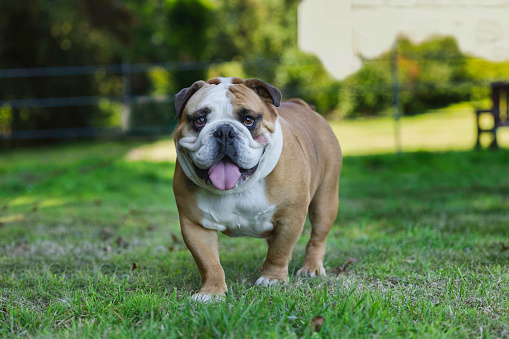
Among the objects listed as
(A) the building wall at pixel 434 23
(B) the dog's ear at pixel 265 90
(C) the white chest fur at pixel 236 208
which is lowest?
(C) the white chest fur at pixel 236 208

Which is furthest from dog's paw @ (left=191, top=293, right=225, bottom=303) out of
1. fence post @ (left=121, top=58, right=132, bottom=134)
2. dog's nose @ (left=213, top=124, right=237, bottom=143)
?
fence post @ (left=121, top=58, right=132, bottom=134)

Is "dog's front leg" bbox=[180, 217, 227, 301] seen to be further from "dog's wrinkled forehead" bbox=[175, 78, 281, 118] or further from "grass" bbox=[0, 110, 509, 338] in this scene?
"dog's wrinkled forehead" bbox=[175, 78, 281, 118]

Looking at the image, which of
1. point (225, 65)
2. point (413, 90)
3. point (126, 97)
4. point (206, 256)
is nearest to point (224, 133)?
point (206, 256)

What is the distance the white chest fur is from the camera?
3078mm

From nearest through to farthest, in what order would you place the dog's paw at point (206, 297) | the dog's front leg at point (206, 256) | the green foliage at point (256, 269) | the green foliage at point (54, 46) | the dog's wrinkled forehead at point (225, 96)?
the green foliage at point (256, 269)
the dog's paw at point (206, 297)
the dog's wrinkled forehead at point (225, 96)
the dog's front leg at point (206, 256)
the green foliage at point (54, 46)

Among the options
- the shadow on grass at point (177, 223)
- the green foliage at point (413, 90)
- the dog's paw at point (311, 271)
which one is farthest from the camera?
the green foliage at point (413, 90)

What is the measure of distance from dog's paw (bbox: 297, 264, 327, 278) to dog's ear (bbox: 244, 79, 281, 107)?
1157mm

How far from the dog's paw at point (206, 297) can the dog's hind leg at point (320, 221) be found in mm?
841

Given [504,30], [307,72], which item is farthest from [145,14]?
[504,30]

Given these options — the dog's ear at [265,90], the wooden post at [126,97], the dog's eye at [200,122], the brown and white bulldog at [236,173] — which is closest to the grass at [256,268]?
the brown and white bulldog at [236,173]

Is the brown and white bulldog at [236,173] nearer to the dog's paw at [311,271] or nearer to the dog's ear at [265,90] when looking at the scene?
the dog's ear at [265,90]

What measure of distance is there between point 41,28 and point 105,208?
37.2 ft

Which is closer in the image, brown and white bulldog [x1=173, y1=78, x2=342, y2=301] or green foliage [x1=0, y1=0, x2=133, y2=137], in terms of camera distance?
Result: brown and white bulldog [x1=173, y1=78, x2=342, y2=301]

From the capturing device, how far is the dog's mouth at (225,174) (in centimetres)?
287
